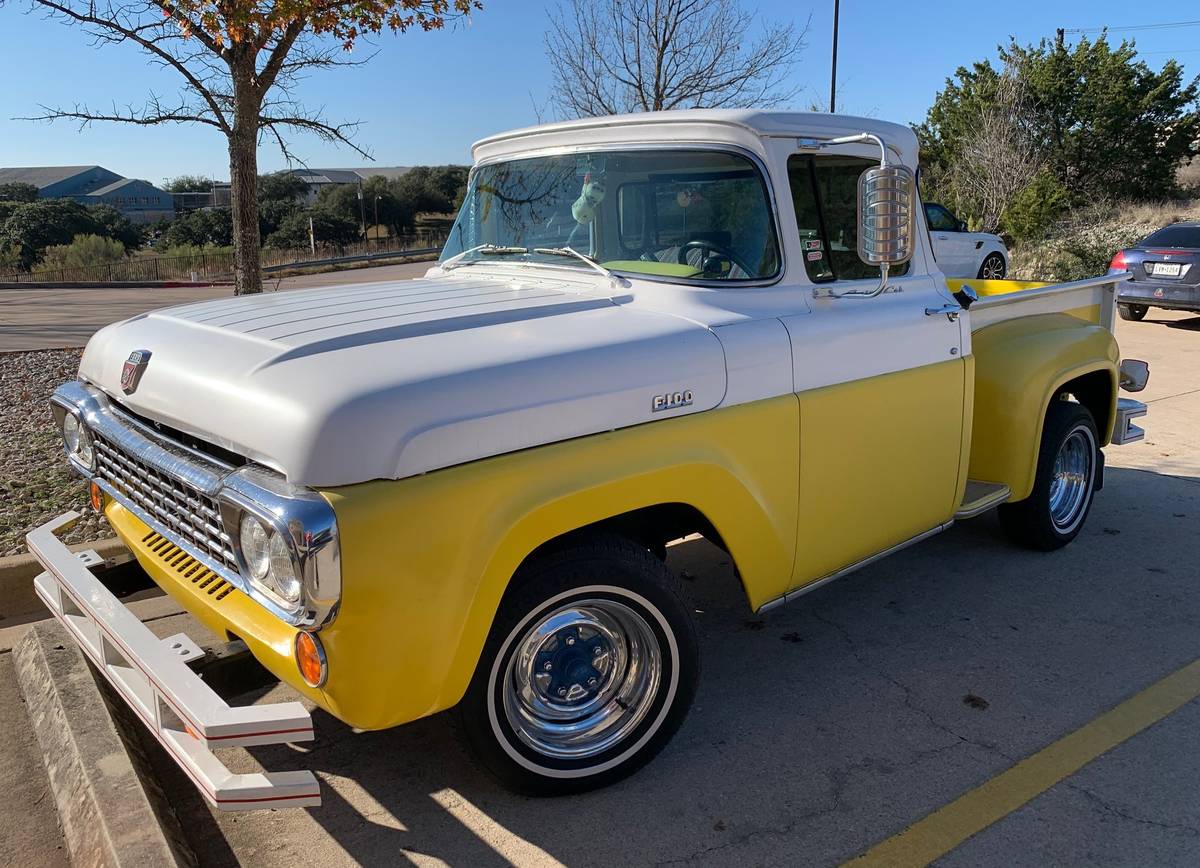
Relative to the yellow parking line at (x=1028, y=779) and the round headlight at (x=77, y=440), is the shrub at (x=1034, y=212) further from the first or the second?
Result: the round headlight at (x=77, y=440)

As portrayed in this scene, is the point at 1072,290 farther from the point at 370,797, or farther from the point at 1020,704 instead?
the point at 370,797

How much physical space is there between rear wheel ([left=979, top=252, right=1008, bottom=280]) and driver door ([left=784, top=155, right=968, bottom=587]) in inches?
515

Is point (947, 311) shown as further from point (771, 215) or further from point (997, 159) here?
point (997, 159)

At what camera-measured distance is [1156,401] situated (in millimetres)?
8703

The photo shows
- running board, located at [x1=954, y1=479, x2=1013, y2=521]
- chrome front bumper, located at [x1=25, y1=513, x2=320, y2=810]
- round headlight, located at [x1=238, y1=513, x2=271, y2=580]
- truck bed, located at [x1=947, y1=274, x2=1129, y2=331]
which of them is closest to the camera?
chrome front bumper, located at [x1=25, y1=513, x2=320, y2=810]

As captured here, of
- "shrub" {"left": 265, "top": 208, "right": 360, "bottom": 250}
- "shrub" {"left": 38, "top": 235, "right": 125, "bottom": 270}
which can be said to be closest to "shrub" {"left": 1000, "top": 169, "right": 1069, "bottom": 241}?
"shrub" {"left": 38, "top": 235, "right": 125, "bottom": 270}

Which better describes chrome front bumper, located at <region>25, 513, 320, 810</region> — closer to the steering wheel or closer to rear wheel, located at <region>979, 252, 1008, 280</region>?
the steering wheel

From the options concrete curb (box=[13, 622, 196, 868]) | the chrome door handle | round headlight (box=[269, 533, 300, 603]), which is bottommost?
concrete curb (box=[13, 622, 196, 868])

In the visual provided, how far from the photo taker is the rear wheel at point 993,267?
16.0 meters

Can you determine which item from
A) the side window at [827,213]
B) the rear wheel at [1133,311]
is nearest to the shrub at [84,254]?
the rear wheel at [1133,311]

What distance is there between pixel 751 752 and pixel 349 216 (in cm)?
4556

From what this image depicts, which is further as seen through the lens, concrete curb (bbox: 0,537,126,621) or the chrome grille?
concrete curb (bbox: 0,537,126,621)

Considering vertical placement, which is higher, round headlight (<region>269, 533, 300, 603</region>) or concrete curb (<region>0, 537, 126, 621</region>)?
round headlight (<region>269, 533, 300, 603</region>)

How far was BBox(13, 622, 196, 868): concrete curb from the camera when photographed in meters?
2.65
